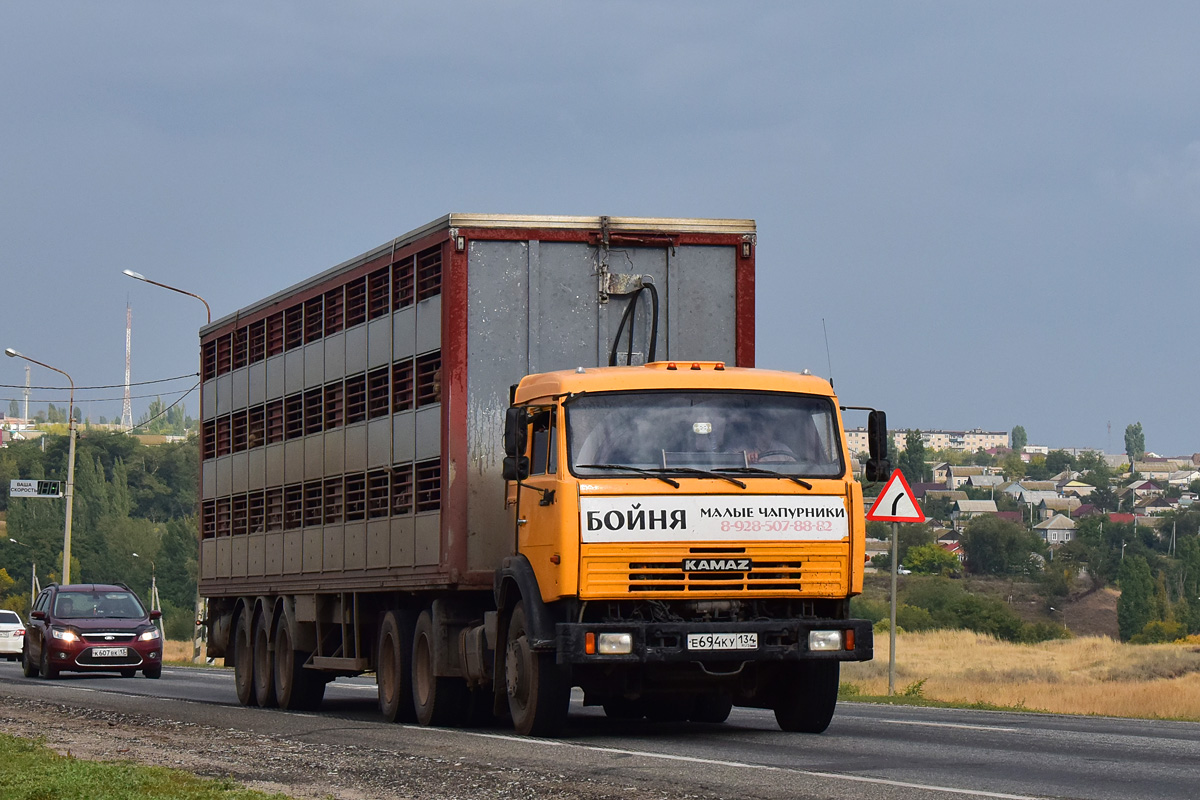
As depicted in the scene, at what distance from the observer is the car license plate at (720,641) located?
1305 cm

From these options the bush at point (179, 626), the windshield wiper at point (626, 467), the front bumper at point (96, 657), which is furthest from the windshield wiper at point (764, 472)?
the bush at point (179, 626)

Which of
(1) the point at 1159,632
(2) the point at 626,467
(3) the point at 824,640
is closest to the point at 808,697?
(3) the point at 824,640

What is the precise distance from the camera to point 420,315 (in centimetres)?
1655

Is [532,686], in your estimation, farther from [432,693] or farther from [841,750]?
[432,693]

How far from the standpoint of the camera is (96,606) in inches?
1241

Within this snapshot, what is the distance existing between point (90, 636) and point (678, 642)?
19745mm

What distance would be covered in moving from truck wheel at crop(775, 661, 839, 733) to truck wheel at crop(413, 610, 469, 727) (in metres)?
3.11

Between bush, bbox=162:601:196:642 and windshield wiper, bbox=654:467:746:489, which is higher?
windshield wiper, bbox=654:467:746:489

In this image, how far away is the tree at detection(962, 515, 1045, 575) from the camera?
531 feet

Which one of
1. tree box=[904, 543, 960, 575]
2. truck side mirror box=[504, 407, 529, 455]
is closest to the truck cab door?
truck side mirror box=[504, 407, 529, 455]

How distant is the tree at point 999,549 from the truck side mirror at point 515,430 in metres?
152

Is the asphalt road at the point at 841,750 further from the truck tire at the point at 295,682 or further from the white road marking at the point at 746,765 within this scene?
the truck tire at the point at 295,682


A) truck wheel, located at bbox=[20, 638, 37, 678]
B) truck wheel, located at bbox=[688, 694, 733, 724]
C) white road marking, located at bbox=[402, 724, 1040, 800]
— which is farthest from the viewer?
truck wheel, located at bbox=[20, 638, 37, 678]

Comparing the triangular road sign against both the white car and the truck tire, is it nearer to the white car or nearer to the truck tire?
the truck tire
